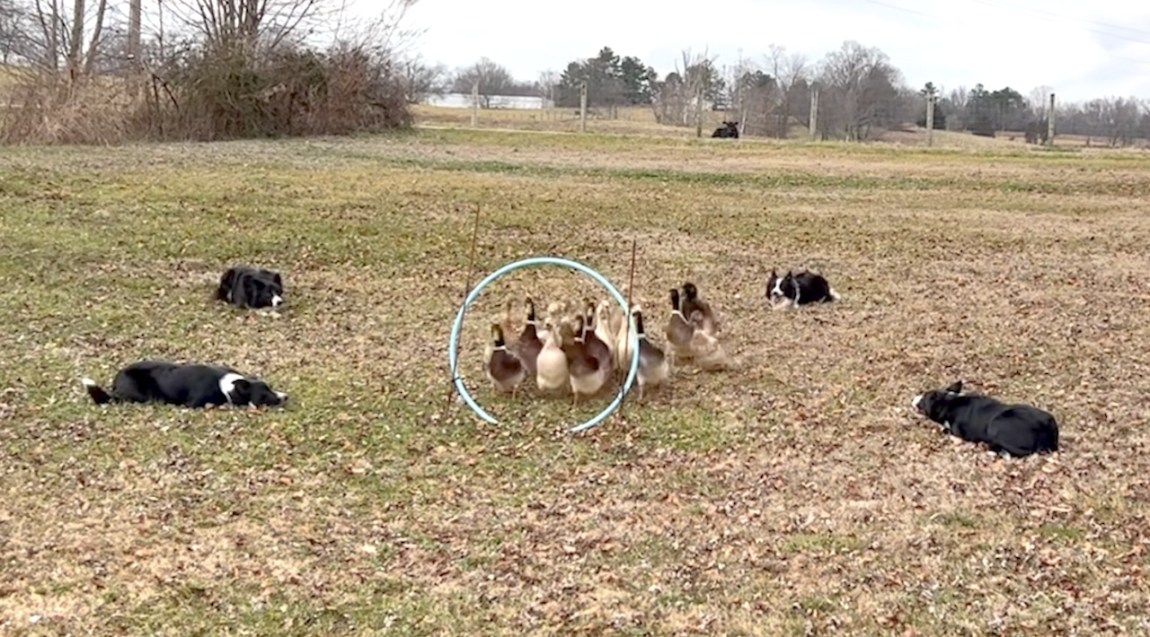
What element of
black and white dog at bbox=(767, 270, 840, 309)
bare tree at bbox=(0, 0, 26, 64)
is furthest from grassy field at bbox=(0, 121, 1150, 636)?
bare tree at bbox=(0, 0, 26, 64)

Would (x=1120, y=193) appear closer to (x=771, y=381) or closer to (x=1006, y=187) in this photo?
(x=1006, y=187)

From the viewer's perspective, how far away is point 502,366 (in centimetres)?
577

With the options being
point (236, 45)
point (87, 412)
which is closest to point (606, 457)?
point (87, 412)

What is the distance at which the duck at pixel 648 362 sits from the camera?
5.77 metres

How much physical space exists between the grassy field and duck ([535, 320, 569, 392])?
4.6 inches

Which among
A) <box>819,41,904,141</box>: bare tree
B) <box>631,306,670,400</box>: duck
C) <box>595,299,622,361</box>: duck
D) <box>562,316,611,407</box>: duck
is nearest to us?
<box>562,316,611,407</box>: duck

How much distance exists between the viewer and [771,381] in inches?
254

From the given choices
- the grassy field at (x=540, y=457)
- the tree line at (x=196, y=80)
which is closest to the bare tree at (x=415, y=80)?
the tree line at (x=196, y=80)

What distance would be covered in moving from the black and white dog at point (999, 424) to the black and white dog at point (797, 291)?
298 cm

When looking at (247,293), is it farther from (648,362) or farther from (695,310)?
(648,362)

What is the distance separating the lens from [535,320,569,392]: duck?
566 cm

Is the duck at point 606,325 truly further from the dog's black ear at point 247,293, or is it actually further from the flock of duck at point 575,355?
the dog's black ear at point 247,293

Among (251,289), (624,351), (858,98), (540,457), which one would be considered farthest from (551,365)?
(858,98)

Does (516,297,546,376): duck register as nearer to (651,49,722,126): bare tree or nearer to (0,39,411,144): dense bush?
(0,39,411,144): dense bush
